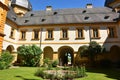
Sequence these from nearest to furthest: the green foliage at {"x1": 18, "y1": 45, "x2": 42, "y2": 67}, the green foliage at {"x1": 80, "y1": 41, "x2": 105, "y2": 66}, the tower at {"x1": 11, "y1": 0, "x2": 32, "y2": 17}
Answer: the green foliage at {"x1": 80, "y1": 41, "x2": 105, "y2": 66}, the green foliage at {"x1": 18, "y1": 45, "x2": 42, "y2": 67}, the tower at {"x1": 11, "y1": 0, "x2": 32, "y2": 17}

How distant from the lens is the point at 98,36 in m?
25.2

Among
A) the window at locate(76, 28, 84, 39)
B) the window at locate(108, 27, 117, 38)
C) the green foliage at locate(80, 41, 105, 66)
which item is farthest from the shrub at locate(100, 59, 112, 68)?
the window at locate(76, 28, 84, 39)

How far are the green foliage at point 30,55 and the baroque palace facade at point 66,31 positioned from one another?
3.08m

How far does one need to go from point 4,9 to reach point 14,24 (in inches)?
281

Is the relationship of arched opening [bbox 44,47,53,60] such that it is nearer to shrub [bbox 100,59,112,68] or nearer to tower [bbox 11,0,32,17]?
shrub [bbox 100,59,112,68]

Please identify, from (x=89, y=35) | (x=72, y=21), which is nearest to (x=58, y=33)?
(x=72, y=21)

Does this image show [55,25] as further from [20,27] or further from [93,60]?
[93,60]

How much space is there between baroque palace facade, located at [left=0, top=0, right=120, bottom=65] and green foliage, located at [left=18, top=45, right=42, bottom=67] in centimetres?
308

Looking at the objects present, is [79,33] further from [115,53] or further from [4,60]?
[4,60]

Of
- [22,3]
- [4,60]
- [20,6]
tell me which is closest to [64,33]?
[4,60]

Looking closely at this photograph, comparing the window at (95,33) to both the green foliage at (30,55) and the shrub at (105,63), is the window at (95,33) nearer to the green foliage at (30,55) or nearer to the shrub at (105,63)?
the shrub at (105,63)

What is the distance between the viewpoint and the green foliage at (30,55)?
22750 millimetres

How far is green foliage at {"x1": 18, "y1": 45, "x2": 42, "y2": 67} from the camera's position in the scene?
22.8 metres

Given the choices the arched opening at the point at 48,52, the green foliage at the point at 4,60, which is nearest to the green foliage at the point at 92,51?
the arched opening at the point at 48,52
